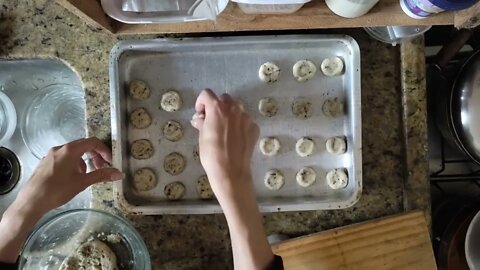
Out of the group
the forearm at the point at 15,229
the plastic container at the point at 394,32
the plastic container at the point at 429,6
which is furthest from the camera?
the plastic container at the point at 394,32

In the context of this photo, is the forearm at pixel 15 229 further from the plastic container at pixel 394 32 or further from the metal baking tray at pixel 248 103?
the plastic container at pixel 394 32

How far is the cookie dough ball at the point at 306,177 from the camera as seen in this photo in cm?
98

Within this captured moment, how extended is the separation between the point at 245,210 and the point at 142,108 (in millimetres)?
296

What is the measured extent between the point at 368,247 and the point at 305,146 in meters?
0.19

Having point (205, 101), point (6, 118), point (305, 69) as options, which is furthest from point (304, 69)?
point (6, 118)

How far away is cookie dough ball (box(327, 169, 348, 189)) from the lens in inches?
38.6

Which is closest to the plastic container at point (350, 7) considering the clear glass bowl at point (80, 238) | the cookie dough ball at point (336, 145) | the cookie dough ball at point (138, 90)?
the cookie dough ball at point (336, 145)

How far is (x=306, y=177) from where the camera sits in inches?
38.8

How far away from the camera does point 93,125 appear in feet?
3.28

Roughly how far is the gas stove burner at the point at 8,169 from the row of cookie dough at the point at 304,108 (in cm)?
50

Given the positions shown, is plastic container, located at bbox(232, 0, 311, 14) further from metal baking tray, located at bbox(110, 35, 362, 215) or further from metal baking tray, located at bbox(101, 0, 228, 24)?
metal baking tray, located at bbox(110, 35, 362, 215)

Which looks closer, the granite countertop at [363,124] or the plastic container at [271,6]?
the plastic container at [271,6]

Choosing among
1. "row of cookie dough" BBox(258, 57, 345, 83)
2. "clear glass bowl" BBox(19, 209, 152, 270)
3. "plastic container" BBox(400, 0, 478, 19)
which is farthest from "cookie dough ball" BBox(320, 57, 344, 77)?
"clear glass bowl" BBox(19, 209, 152, 270)

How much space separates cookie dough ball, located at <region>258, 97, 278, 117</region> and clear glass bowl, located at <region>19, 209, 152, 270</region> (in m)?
0.28
